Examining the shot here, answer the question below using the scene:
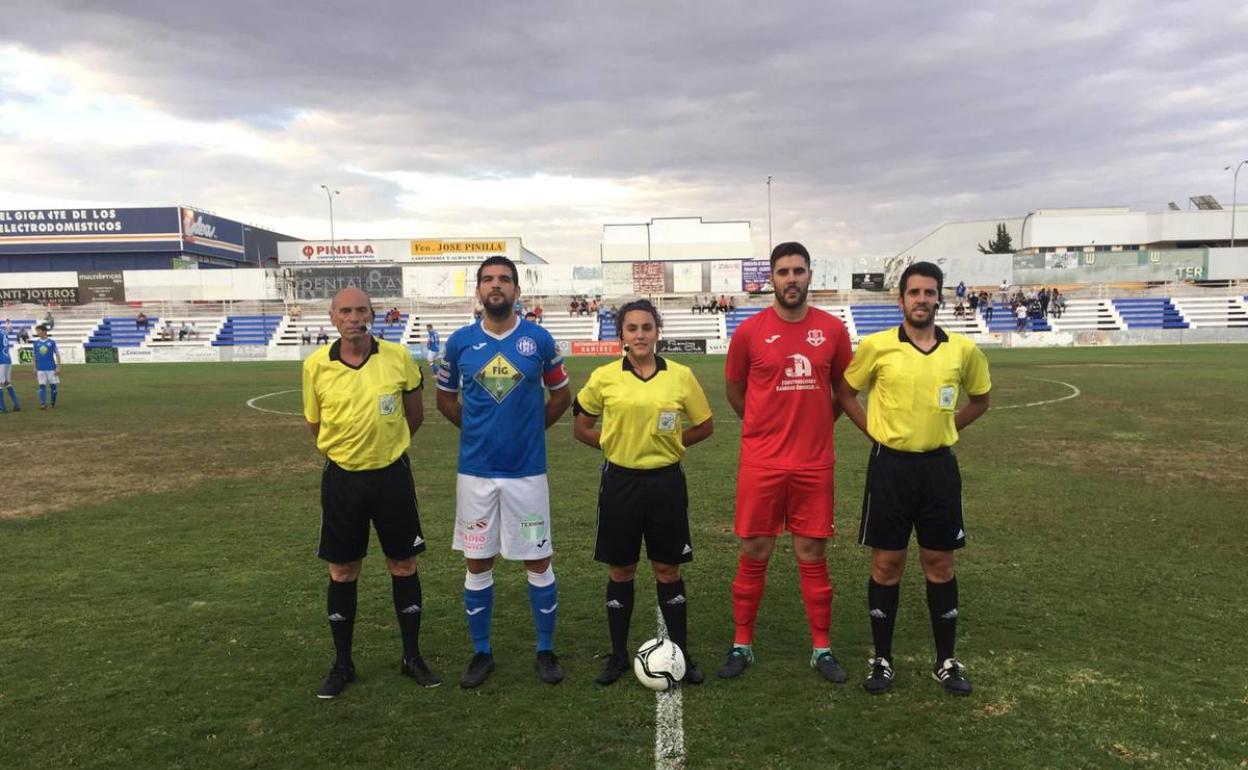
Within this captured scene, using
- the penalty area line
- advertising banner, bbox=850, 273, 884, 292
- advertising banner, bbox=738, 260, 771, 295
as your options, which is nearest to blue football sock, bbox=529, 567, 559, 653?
the penalty area line

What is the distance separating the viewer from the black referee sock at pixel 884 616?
4391 mm

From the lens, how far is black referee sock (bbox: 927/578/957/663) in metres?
4.36

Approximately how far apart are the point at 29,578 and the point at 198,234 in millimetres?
85835

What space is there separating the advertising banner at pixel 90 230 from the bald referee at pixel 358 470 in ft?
280

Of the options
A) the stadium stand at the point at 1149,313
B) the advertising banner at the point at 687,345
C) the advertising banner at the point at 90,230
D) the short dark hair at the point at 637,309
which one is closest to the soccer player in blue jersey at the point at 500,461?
the short dark hair at the point at 637,309

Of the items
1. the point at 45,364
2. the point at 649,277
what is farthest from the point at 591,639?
the point at 649,277

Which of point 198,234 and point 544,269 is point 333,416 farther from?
point 198,234

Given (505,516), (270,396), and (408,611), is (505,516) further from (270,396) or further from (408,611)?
(270,396)

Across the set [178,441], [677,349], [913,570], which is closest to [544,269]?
[677,349]

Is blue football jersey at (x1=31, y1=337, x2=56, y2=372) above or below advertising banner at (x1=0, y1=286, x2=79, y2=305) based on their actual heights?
below

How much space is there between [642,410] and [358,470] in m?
1.73

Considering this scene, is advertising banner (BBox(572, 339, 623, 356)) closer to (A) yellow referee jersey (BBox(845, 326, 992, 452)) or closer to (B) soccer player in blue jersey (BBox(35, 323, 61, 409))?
(B) soccer player in blue jersey (BBox(35, 323, 61, 409))

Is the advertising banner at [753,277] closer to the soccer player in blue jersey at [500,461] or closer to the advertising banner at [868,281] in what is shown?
the advertising banner at [868,281]

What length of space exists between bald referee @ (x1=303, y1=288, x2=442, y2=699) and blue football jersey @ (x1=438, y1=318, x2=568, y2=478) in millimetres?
392
